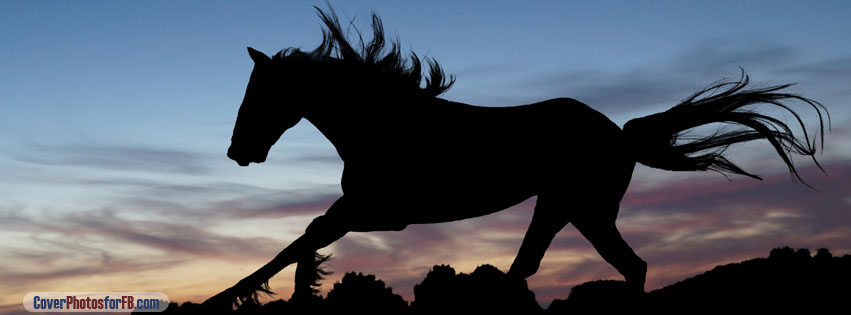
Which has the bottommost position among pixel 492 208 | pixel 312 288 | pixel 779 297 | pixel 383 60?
pixel 779 297

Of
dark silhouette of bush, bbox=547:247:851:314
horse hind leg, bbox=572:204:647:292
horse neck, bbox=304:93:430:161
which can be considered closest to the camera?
dark silhouette of bush, bbox=547:247:851:314

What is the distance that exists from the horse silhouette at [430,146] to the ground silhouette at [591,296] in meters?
0.34

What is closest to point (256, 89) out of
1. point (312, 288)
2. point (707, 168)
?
point (312, 288)

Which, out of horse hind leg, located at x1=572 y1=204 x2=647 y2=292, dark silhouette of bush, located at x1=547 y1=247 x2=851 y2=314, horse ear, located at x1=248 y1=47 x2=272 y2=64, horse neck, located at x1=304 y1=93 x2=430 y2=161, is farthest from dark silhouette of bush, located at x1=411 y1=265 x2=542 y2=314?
horse ear, located at x1=248 y1=47 x2=272 y2=64

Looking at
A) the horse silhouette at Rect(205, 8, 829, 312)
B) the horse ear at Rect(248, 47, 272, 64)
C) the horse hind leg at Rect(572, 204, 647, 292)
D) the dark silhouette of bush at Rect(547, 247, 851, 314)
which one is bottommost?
the dark silhouette of bush at Rect(547, 247, 851, 314)

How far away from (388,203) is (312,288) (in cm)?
101

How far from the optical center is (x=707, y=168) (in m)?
8.34

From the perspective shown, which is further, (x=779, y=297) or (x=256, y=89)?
(x=256, y=89)

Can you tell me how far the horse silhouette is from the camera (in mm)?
7469

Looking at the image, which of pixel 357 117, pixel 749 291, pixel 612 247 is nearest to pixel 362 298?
pixel 357 117

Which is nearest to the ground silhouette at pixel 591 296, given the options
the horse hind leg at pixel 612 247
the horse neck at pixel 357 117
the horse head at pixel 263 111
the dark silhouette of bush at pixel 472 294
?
the dark silhouette of bush at pixel 472 294

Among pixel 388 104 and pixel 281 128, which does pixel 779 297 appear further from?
pixel 281 128

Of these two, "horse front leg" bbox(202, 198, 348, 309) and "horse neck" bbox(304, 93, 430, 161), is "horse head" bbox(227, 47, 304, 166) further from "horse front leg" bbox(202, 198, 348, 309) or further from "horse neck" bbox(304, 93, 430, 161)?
"horse front leg" bbox(202, 198, 348, 309)

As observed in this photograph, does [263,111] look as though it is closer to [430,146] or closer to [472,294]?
[430,146]
